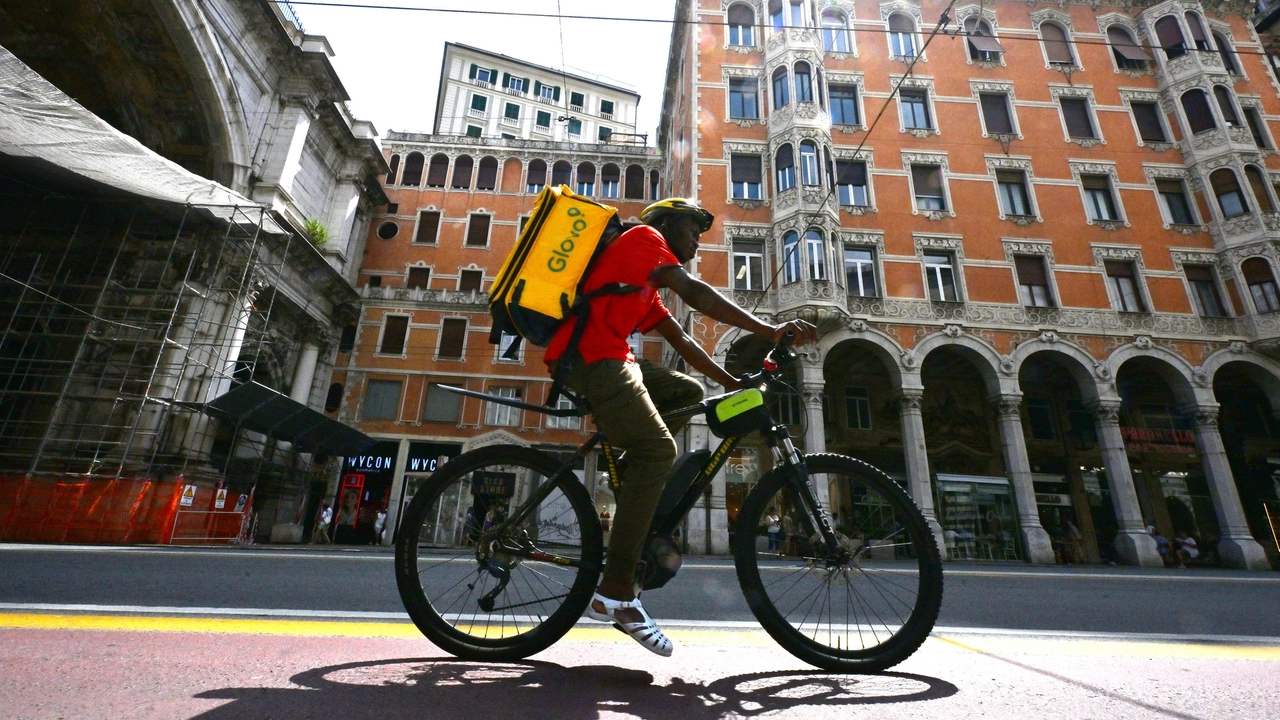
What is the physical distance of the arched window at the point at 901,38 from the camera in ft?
72.3

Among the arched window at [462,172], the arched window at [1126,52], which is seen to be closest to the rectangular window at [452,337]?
the arched window at [462,172]

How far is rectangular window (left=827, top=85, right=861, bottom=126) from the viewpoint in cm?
2111

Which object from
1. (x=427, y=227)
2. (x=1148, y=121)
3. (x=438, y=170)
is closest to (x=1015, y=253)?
(x=1148, y=121)

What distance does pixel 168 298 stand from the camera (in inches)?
573

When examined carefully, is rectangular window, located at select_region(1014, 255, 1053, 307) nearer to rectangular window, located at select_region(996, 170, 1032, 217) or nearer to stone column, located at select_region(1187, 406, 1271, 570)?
rectangular window, located at select_region(996, 170, 1032, 217)

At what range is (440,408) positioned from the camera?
78.6 ft

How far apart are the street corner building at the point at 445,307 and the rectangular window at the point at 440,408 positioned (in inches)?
2.1

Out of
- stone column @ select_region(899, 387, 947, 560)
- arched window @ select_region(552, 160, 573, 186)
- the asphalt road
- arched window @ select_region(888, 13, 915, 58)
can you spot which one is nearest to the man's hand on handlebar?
the asphalt road

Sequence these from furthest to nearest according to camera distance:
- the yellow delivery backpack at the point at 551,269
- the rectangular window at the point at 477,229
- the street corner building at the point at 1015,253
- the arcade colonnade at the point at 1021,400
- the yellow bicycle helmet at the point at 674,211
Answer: the rectangular window at the point at 477,229 < the street corner building at the point at 1015,253 < the arcade colonnade at the point at 1021,400 < the yellow bicycle helmet at the point at 674,211 < the yellow delivery backpack at the point at 551,269

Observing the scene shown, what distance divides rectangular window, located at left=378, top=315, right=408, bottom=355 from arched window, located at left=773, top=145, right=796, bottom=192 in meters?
16.7

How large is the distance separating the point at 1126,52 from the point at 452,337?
27.9 metres

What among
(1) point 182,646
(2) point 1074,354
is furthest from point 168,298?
(2) point 1074,354

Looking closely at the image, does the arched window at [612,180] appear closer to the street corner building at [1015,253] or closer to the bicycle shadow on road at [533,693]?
the street corner building at [1015,253]

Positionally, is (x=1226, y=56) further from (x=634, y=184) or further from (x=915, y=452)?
(x=634, y=184)
